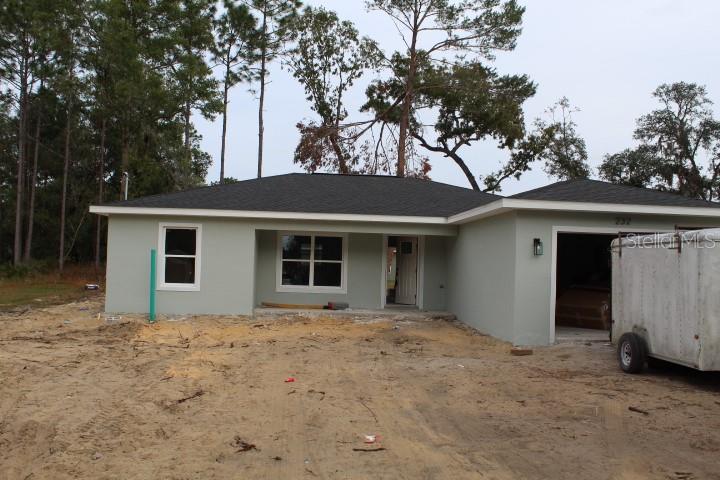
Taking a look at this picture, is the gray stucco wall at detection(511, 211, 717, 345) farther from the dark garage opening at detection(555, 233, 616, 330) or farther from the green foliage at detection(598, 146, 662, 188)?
the green foliage at detection(598, 146, 662, 188)

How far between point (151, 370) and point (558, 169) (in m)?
31.3

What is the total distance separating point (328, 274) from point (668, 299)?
367 inches

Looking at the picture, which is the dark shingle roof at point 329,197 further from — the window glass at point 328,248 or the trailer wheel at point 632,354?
the trailer wheel at point 632,354

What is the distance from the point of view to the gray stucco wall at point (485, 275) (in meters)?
10.9

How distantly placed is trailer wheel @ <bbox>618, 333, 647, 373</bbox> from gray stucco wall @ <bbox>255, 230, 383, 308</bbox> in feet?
25.8

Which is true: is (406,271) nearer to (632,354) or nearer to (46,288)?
(632,354)

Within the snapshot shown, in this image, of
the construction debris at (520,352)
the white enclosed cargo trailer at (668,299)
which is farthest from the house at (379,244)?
the white enclosed cargo trailer at (668,299)

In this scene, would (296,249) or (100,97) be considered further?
(100,97)

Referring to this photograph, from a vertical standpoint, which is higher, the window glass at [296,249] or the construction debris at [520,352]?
the window glass at [296,249]

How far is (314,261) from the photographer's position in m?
15.4

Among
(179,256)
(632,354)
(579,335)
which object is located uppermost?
(179,256)

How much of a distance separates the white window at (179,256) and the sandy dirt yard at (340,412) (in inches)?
125

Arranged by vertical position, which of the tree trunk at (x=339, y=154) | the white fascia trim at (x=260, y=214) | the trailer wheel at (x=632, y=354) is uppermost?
the tree trunk at (x=339, y=154)

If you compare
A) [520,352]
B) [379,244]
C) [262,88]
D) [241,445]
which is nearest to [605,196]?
[520,352]
